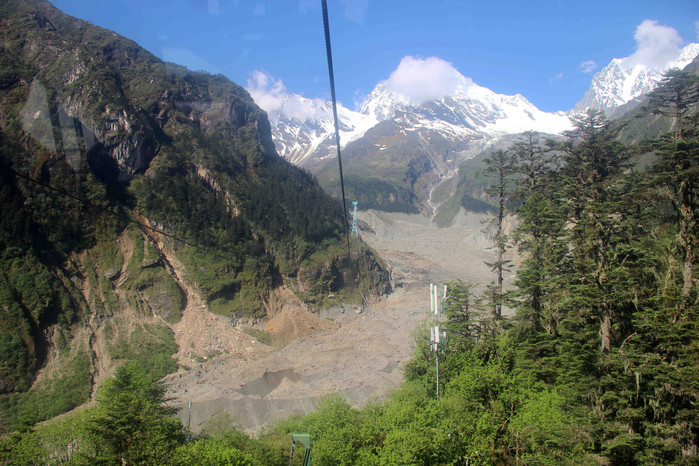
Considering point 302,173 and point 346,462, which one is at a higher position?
point 302,173

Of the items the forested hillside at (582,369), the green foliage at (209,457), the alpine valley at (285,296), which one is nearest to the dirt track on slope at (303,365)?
the alpine valley at (285,296)

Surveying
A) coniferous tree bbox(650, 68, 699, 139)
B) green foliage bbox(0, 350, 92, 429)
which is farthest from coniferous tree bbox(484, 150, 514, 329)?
green foliage bbox(0, 350, 92, 429)

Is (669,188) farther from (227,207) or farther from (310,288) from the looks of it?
(227,207)

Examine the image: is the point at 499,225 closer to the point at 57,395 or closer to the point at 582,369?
the point at 582,369

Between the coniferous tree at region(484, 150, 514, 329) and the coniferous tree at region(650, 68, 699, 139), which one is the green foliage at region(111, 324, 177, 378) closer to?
the coniferous tree at region(484, 150, 514, 329)

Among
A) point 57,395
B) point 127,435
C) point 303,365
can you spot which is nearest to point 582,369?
point 127,435

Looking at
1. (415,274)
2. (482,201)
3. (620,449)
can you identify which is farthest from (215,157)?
(482,201)
